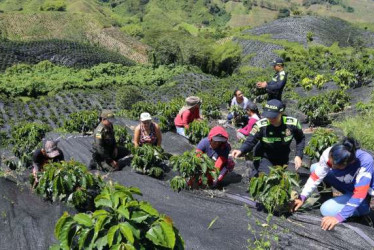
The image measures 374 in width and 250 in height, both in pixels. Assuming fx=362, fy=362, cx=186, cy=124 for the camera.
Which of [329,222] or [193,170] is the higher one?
[329,222]

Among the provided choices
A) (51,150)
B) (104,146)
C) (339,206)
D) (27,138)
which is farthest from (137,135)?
(27,138)

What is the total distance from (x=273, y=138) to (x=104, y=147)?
2.53 metres

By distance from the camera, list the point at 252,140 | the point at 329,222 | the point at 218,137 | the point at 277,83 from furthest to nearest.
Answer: the point at 277,83 → the point at 218,137 → the point at 252,140 → the point at 329,222

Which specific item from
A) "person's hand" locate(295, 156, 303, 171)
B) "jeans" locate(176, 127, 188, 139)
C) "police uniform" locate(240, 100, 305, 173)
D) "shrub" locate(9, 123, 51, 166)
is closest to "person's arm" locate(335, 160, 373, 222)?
"person's hand" locate(295, 156, 303, 171)

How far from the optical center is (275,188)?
11.3 feet

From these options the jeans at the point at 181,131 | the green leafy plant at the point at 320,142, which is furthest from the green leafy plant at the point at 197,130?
the green leafy plant at the point at 320,142

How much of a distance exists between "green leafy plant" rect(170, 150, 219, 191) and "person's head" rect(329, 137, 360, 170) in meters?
1.49

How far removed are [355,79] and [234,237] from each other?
1031 centimetres

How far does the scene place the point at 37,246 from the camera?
11.2 ft

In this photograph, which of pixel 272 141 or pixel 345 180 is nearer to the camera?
pixel 345 180

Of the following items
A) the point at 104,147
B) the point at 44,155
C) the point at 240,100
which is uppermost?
the point at 240,100

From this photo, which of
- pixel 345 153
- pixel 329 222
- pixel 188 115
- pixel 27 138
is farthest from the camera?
pixel 27 138

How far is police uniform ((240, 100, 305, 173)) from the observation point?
4.24 metres

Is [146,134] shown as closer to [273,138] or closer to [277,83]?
[273,138]
